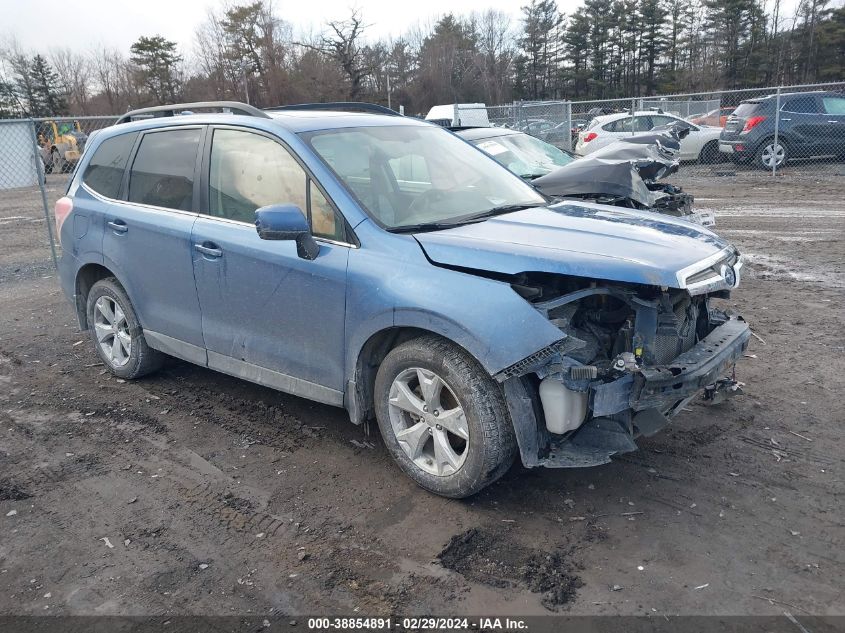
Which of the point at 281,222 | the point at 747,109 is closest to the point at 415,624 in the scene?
the point at 281,222

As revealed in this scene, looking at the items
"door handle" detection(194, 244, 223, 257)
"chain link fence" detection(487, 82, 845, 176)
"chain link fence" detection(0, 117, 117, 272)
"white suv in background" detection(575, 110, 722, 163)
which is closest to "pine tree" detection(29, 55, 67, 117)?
"chain link fence" detection(0, 117, 117, 272)

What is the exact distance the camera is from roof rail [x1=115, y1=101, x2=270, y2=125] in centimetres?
459

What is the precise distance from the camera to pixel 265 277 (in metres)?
4.18

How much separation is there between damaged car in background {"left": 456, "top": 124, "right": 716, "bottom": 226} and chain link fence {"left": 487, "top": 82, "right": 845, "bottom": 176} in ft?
26.5

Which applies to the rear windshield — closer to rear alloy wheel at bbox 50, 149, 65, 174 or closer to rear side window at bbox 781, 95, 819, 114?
rear side window at bbox 781, 95, 819, 114

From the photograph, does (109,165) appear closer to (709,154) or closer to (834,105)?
(834,105)

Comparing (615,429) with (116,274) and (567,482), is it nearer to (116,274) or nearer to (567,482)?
(567,482)

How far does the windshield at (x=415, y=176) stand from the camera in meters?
4.05

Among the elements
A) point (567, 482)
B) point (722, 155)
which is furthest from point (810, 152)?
point (567, 482)

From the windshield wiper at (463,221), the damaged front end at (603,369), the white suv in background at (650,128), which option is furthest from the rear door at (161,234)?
the white suv in background at (650,128)

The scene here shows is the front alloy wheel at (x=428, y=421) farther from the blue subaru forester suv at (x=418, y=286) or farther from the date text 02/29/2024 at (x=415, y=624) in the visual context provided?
the date text 02/29/2024 at (x=415, y=624)

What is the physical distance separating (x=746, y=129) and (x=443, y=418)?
16.2m

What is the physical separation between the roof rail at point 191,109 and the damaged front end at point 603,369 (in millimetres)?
2235

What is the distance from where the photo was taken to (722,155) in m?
19.3
